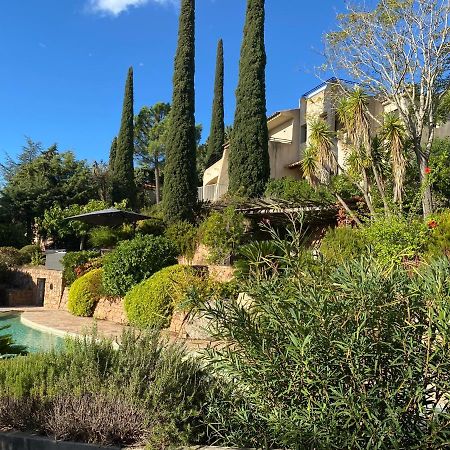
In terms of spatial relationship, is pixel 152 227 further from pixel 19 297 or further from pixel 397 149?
pixel 397 149

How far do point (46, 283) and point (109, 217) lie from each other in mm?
3812

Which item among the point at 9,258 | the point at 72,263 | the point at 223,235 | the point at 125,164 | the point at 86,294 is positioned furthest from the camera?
the point at 125,164

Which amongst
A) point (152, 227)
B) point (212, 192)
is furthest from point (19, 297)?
point (212, 192)

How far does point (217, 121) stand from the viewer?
123 ft

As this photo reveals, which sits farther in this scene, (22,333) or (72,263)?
(72,263)

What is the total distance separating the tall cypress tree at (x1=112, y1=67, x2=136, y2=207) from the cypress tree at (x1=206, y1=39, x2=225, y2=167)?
6242 mm

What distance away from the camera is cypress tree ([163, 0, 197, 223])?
22.9 meters

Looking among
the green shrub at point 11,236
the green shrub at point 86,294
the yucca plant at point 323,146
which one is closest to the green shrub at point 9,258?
the green shrub at point 11,236

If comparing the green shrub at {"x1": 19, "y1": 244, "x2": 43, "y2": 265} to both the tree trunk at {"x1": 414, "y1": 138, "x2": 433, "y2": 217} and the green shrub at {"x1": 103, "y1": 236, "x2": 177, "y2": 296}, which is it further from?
the tree trunk at {"x1": 414, "y1": 138, "x2": 433, "y2": 217}

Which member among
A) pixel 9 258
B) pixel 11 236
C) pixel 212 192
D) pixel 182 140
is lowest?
pixel 9 258

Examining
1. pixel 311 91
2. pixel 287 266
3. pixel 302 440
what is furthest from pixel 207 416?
pixel 311 91

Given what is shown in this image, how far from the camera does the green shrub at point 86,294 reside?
15453mm

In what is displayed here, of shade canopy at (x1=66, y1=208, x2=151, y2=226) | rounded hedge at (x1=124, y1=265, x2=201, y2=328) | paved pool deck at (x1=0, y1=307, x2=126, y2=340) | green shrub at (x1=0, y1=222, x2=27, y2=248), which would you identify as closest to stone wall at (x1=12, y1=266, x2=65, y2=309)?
paved pool deck at (x1=0, y1=307, x2=126, y2=340)

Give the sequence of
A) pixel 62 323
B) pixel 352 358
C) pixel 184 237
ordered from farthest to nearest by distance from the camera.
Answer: pixel 184 237 → pixel 62 323 → pixel 352 358
